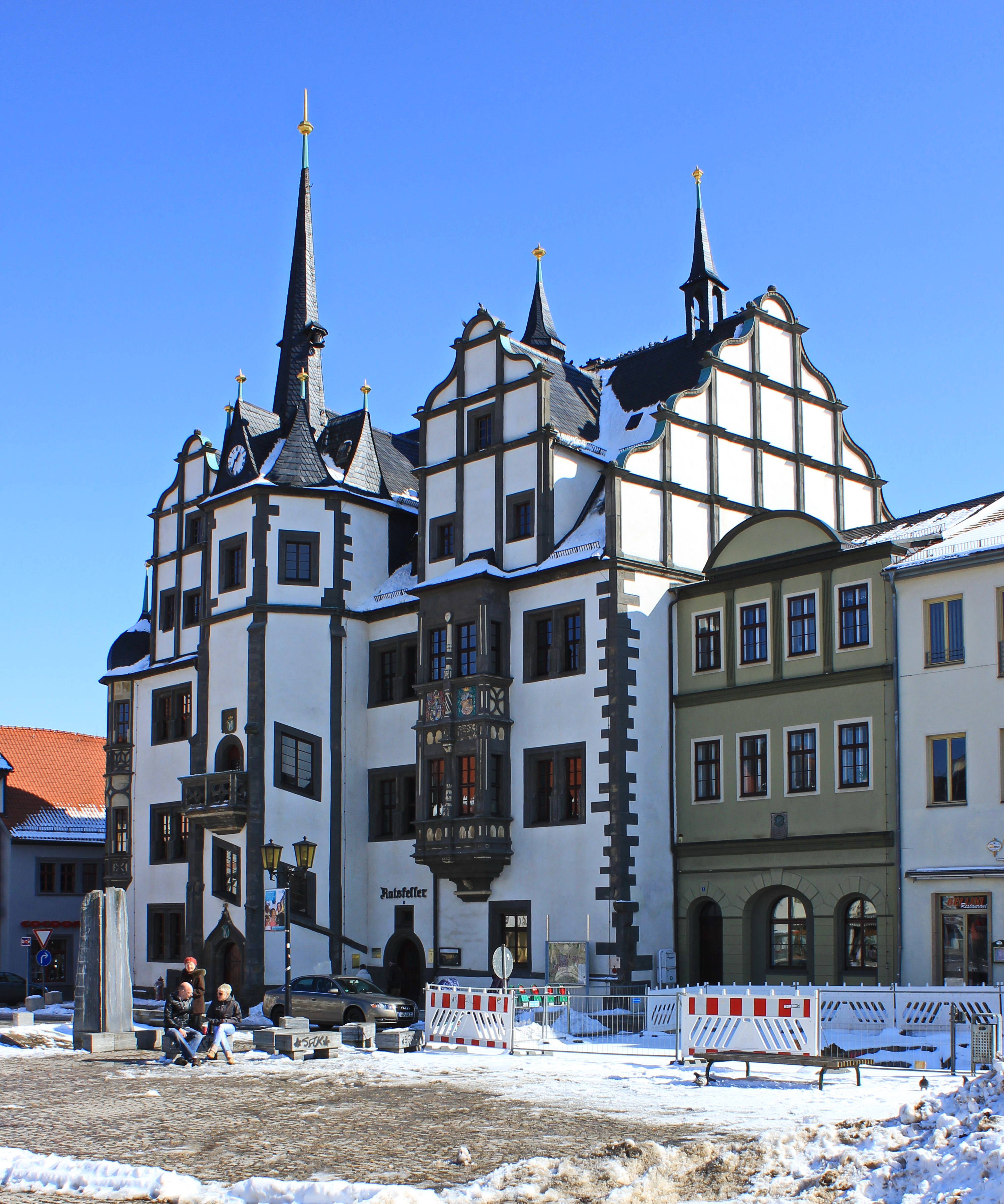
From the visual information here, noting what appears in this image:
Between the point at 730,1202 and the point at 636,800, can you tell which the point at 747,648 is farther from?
the point at 730,1202

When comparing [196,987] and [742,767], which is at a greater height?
[742,767]

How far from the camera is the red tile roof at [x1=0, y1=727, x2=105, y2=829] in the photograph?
60.2 m

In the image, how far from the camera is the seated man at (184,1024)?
78.6ft

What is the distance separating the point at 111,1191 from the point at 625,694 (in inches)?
930

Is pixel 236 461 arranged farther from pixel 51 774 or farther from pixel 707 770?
pixel 51 774

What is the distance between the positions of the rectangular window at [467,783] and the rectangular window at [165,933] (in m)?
12.6

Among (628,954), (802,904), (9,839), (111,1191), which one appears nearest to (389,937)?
(628,954)

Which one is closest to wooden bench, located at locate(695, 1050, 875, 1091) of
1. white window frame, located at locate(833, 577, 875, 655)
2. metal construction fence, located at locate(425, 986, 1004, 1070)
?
metal construction fence, located at locate(425, 986, 1004, 1070)

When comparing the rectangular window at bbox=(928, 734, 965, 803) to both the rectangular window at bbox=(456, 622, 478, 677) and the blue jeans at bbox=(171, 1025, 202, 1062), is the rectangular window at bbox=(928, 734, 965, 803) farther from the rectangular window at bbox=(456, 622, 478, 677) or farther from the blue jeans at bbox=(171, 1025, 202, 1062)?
the blue jeans at bbox=(171, 1025, 202, 1062)

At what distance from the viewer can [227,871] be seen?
139ft

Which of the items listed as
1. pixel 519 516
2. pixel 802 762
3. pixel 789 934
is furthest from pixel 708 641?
pixel 789 934

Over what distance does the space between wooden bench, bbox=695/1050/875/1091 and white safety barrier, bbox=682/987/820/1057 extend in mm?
110

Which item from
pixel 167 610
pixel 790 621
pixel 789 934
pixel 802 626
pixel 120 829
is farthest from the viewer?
pixel 167 610

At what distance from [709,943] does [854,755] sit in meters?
6.46
